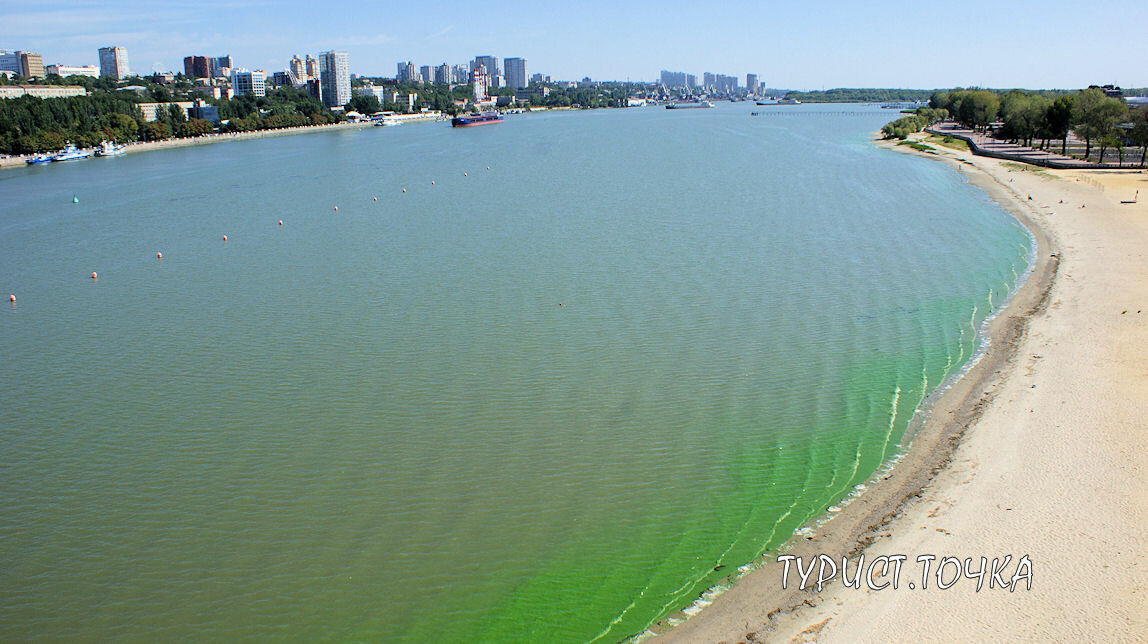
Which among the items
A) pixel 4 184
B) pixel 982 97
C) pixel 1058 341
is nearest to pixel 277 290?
pixel 1058 341

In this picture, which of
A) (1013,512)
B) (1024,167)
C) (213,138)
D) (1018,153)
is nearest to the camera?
(1013,512)

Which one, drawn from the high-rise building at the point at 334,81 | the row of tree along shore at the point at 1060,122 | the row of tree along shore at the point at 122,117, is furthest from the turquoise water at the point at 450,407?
the high-rise building at the point at 334,81

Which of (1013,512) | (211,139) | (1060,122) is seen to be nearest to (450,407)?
(1013,512)

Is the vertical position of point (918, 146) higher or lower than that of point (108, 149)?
higher

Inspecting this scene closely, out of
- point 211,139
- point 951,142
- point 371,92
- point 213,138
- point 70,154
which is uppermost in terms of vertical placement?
point 371,92

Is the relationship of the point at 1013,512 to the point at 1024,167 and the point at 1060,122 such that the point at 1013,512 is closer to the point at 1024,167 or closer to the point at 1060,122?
the point at 1024,167

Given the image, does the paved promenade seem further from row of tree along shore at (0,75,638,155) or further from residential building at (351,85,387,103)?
residential building at (351,85,387,103)

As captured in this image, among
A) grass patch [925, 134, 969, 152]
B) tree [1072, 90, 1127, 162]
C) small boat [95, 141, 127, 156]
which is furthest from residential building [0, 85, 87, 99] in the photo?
tree [1072, 90, 1127, 162]

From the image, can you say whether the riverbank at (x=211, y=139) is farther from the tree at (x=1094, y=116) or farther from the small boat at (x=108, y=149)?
the tree at (x=1094, y=116)
